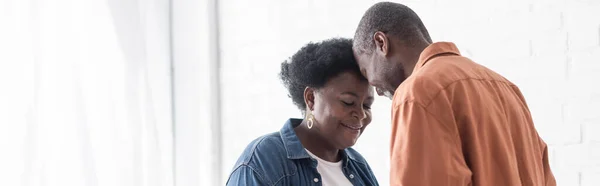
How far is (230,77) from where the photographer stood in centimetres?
322

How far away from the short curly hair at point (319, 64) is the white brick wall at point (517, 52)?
0.46m

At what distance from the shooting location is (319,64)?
196 centimetres

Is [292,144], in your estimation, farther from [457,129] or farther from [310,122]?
[457,129]

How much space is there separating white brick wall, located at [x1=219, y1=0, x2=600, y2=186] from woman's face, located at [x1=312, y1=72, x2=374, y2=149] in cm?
47

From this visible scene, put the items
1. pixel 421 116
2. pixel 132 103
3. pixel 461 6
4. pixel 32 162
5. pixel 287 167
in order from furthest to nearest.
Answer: pixel 132 103
pixel 32 162
pixel 461 6
pixel 287 167
pixel 421 116

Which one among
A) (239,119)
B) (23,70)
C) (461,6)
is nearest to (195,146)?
(239,119)

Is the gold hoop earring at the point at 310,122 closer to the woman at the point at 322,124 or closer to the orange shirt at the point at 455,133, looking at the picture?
the woman at the point at 322,124

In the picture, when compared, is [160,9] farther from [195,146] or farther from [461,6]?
[461,6]

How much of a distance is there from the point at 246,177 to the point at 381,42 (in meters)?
0.42

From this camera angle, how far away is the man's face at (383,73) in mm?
1620

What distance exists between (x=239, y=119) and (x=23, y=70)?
2.77 ft

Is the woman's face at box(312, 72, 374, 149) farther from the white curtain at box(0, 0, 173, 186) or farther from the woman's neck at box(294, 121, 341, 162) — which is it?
the white curtain at box(0, 0, 173, 186)

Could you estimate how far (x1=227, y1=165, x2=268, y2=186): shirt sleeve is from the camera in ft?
5.79

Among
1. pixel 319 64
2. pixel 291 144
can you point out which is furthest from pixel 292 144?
pixel 319 64
